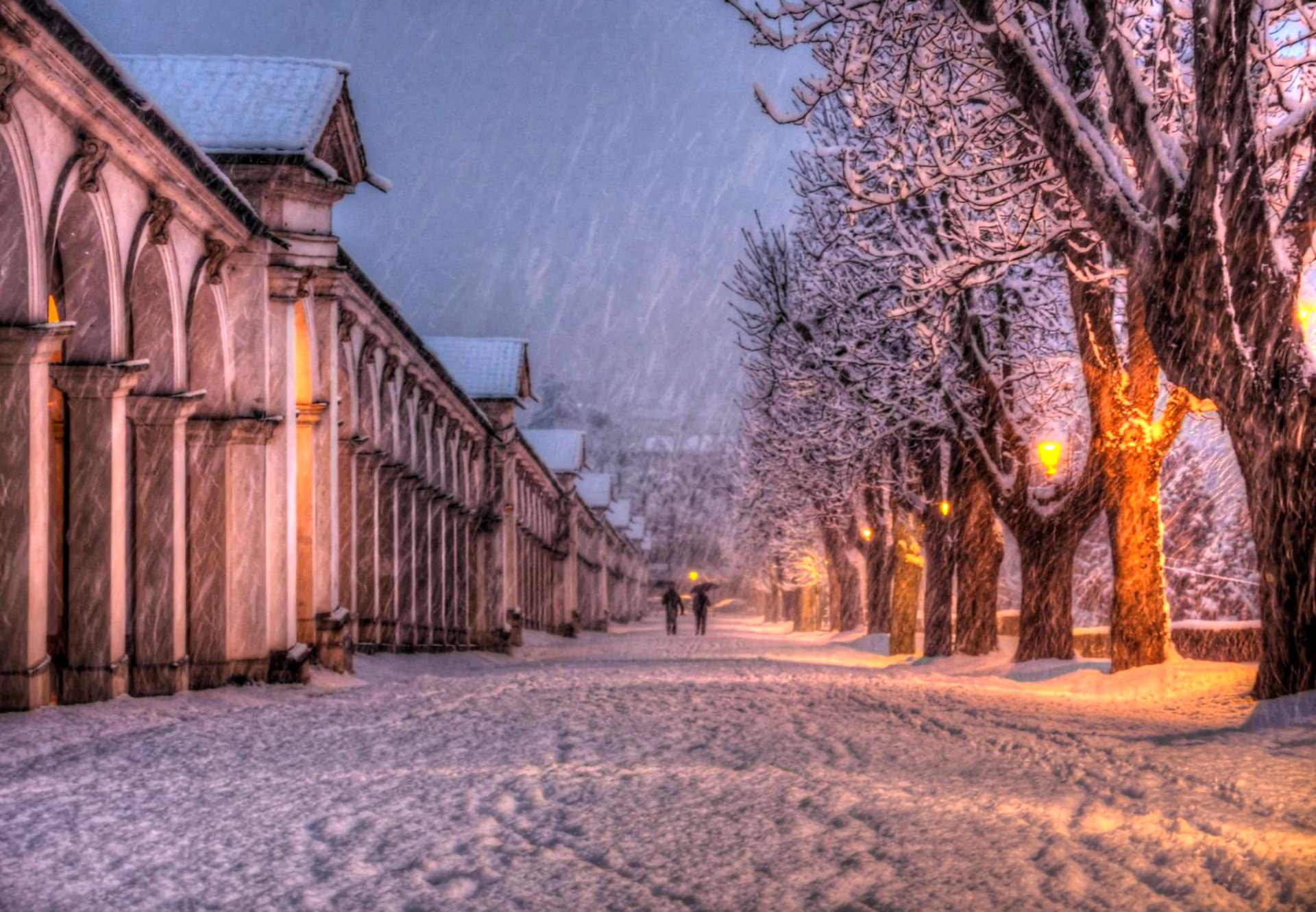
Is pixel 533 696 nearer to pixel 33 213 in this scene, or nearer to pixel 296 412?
pixel 33 213

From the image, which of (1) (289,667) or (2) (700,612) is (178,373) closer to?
(1) (289,667)

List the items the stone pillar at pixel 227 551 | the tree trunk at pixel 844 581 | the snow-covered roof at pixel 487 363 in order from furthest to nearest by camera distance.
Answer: the tree trunk at pixel 844 581 → the snow-covered roof at pixel 487 363 → the stone pillar at pixel 227 551

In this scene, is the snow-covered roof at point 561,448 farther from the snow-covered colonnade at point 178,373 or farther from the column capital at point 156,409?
the column capital at point 156,409

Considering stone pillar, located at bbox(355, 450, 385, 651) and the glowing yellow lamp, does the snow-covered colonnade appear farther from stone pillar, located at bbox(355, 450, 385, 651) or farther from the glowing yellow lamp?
the glowing yellow lamp

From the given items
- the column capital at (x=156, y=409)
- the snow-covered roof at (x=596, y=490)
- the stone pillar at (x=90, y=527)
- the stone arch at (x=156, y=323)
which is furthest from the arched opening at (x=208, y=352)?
the snow-covered roof at (x=596, y=490)

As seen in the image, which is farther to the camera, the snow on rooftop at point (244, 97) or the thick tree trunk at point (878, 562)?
the thick tree trunk at point (878, 562)

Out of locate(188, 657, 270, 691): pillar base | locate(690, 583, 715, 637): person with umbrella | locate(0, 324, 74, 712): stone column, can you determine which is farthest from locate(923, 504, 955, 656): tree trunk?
locate(690, 583, 715, 637): person with umbrella

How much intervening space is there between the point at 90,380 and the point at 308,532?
7.10 m

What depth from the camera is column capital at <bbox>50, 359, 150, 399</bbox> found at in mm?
13102

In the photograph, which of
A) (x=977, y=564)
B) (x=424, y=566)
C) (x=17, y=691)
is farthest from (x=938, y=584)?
(x=17, y=691)

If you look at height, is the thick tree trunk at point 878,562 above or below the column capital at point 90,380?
below

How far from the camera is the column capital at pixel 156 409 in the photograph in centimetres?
1485

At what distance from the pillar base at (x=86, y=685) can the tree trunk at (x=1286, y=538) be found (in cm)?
940

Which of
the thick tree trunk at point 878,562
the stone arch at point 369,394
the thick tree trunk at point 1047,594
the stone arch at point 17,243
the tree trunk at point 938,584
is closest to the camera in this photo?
the stone arch at point 17,243
